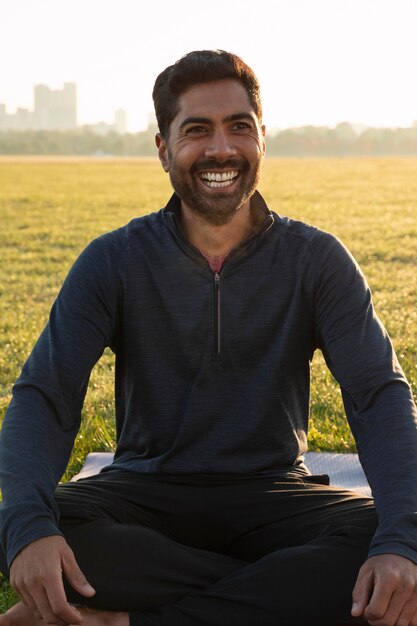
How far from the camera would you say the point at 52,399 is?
3.46m

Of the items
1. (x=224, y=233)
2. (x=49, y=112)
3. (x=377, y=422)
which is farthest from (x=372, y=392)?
(x=49, y=112)

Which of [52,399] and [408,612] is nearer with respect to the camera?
[408,612]

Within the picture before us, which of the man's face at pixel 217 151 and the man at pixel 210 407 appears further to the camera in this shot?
the man's face at pixel 217 151

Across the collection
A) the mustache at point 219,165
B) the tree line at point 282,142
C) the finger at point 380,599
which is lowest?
the tree line at point 282,142

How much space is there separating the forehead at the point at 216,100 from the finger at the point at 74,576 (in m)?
1.82

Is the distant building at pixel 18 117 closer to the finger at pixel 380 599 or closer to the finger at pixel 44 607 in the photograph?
the finger at pixel 44 607

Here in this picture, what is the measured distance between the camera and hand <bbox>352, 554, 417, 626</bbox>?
2.86 m

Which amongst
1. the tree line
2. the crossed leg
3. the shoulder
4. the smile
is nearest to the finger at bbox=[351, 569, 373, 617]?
the crossed leg

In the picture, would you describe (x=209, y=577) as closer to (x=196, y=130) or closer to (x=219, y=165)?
(x=219, y=165)

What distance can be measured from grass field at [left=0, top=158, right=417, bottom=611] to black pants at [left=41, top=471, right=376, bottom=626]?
0.87m

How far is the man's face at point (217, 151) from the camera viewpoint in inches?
151

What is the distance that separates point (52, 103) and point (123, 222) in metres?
173

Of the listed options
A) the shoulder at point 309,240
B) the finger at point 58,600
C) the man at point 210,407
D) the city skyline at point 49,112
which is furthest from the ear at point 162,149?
the city skyline at point 49,112

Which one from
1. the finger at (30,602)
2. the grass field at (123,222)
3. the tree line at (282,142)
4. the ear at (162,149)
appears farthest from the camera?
the tree line at (282,142)
